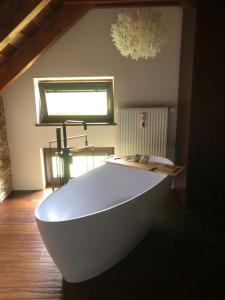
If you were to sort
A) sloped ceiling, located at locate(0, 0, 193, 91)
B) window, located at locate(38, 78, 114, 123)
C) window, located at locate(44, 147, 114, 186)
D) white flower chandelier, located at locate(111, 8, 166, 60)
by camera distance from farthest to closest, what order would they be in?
window, located at locate(44, 147, 114, 186) → window, located at locate(38, 78, 114, 123) → sloped ceiling, located at locate(0, 0, 193, 91) → white flower chandelier, located at locate(111, 8, 166, 60)

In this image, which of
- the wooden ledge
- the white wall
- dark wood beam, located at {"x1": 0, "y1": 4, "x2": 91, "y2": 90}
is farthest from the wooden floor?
dark wood beam, located at {"x1": 0, "y1": 4, "x2": 91, "y2": 90}

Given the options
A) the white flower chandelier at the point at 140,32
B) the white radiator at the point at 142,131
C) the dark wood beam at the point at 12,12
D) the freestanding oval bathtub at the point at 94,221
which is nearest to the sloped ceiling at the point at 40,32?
the white flower chandelier at the point at 140,32

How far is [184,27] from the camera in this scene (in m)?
3.09

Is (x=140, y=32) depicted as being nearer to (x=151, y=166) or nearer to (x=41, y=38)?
(x=41, y=38)

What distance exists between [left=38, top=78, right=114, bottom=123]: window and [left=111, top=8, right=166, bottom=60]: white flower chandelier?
1.17 meters

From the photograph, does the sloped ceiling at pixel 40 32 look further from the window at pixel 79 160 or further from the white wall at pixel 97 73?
the window at pixel 79 160

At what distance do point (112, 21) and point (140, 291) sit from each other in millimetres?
2965

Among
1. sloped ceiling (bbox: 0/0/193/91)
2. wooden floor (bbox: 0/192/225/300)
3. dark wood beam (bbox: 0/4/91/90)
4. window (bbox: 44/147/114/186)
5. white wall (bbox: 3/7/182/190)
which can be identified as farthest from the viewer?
window (bbox: 44/147/114/186)

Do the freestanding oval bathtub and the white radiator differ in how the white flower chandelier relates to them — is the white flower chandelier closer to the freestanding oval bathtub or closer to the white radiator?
the white radiator

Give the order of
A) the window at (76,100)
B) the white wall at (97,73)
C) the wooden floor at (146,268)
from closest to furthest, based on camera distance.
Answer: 1. the wooden floor at (146,268)
2. the white wall at (97,73)
3. the window at (76,100)

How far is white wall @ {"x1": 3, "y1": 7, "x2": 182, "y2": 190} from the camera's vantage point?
3236 mm

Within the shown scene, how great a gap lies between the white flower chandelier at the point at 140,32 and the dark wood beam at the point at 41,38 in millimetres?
776

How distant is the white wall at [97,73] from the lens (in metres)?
3.24

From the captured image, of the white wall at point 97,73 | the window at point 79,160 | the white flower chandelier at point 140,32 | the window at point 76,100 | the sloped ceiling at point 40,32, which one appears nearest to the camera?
the white flower chandelier at point 140,32
